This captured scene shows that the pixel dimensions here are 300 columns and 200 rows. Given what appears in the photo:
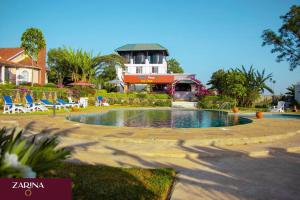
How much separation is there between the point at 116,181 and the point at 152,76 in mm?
40184

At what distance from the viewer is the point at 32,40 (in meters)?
32.9

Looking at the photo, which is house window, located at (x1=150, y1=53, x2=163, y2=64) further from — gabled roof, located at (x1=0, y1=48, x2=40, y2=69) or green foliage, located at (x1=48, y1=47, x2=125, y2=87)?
gabled roof, located at (x1=0, y1=48, x2=40, y2=69)

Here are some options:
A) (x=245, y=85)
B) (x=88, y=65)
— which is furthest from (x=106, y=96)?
(x=245, y=85)

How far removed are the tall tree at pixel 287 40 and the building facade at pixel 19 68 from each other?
1176 inches

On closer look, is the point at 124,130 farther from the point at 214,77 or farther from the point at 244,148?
the point at 214,77

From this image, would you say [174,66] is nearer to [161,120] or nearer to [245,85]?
[245,85]

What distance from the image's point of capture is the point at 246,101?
33.5 meters

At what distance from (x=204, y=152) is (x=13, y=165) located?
614 cm

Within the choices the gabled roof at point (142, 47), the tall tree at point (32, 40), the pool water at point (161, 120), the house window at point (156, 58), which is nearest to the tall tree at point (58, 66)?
the tall tree at point (32, 40)

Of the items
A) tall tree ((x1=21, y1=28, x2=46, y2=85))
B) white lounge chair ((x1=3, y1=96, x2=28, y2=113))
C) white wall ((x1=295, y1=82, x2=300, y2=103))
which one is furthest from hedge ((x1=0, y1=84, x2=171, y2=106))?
white wall ((x1=295, y1=82, x2=300, y2=103))

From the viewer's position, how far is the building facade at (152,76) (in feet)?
143

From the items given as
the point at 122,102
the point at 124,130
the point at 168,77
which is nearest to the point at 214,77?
the point at 168,77

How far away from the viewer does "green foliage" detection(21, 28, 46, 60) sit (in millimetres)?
32531

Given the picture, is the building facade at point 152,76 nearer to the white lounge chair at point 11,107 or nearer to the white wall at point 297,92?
the white wall at point 297,92
